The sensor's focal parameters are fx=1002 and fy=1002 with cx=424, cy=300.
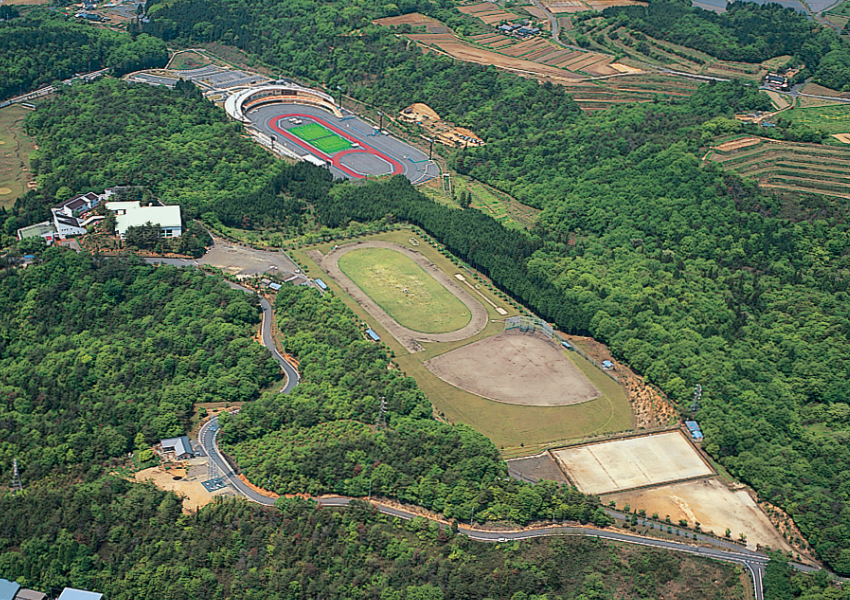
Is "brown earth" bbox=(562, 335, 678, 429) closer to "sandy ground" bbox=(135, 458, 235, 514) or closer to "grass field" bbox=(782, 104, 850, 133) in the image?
"sandy ground" bbox=(135, 458, 235, 514)

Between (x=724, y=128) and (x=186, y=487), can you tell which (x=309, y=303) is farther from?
(x=724, y=128)

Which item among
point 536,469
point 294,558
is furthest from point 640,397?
point 294,558

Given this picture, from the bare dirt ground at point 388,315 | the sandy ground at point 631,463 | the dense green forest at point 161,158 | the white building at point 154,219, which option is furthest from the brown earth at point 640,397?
the white building at point 154,219

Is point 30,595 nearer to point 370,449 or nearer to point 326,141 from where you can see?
point 370,449

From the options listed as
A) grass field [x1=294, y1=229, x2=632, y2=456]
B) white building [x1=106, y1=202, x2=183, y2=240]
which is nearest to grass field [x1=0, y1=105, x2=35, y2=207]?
white building [x1=106, y1=202, x2=183, y2=240]

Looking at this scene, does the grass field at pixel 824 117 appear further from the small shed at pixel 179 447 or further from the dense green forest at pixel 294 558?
the small shed at pixel 179 447

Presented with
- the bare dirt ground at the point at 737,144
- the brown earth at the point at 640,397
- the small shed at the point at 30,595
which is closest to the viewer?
the small shed at the point at 30,595

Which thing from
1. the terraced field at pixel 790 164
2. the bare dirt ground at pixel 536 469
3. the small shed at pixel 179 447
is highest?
the terraced field at pixel 790 164
